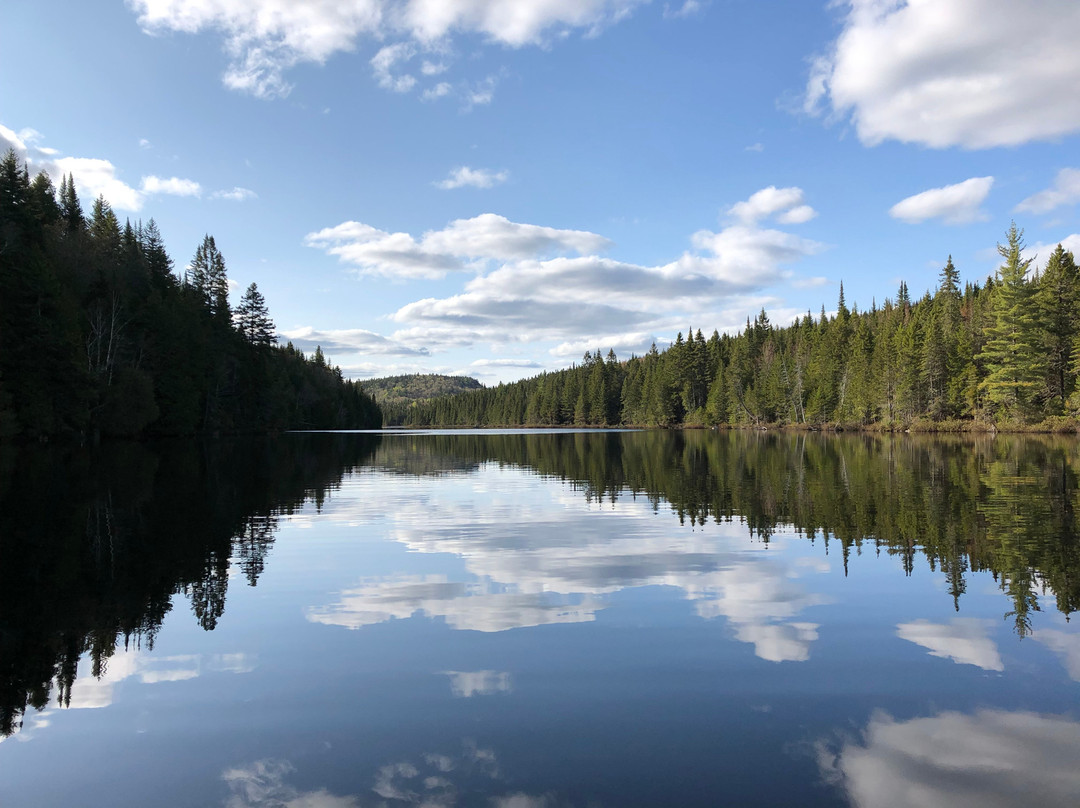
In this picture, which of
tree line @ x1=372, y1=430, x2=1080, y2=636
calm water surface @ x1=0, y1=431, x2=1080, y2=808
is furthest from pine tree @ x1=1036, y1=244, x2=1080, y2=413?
calm water surface @ x1=0, y1=431, x2=1080, y2=808

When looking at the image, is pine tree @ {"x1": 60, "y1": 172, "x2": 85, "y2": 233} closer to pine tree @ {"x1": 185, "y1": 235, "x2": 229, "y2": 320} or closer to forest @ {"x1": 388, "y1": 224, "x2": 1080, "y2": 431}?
pine tree @ {"x1": 185, "y1": 235, "x2": 229, "y2": 320}

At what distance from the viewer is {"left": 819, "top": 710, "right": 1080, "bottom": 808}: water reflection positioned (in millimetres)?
4980

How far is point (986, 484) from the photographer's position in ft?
82.4

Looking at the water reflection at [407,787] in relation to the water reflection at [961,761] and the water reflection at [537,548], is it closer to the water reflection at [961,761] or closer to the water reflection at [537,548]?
the water reflection at [961,761]

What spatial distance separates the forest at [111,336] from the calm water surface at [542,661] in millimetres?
36860

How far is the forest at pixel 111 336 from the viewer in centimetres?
4703

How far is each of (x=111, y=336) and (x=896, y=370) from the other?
294ft

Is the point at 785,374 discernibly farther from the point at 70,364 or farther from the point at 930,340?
the point at 70,364

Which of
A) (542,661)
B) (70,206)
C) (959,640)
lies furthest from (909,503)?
(70,206)

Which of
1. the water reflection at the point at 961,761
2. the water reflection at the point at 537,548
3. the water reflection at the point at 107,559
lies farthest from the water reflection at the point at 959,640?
the water reflection at the point at 107,559

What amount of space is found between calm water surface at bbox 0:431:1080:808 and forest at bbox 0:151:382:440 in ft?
121

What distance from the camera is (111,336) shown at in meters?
58.2

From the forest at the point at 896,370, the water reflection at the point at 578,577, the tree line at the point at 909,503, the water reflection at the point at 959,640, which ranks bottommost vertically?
the water reflection at the point at 959,640

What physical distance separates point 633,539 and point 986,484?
17051mm
